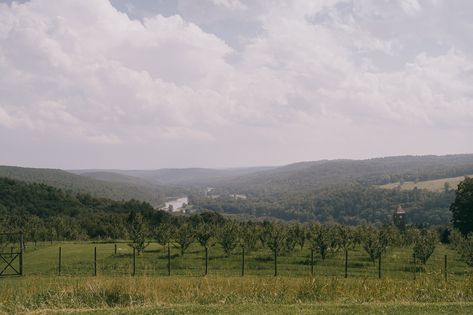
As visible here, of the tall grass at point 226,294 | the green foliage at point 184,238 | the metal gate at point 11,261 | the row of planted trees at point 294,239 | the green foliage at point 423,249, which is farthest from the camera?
the green foliage at point 184,238

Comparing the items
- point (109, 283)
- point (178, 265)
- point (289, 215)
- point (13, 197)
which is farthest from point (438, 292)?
point (289, 215)

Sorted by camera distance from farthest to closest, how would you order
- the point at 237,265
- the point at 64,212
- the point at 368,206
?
the point at 368,206 < the point at 64,212 < the point at 237,265

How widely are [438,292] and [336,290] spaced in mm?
3580

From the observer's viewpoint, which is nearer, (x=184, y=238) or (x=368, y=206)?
(x=184, y=238)

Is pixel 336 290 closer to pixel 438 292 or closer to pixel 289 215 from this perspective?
pixel 438 292

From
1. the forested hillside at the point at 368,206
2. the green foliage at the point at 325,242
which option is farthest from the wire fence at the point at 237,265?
the forested hillside at the point at 368,206

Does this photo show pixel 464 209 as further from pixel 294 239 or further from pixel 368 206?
pixel 368 206

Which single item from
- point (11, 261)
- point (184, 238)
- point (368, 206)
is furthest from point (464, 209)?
point (368, 206)

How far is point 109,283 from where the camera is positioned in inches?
619

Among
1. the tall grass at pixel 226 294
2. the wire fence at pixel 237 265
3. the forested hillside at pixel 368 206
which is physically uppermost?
the tall grass at pixel 226 294

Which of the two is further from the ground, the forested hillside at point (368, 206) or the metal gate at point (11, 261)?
the metal gate at point (11, 261)

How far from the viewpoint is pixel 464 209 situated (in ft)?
218

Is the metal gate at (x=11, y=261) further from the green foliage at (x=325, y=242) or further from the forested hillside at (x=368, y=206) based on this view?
the forested hillside at (x=368, y=206)

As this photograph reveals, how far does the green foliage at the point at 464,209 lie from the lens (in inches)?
2584
